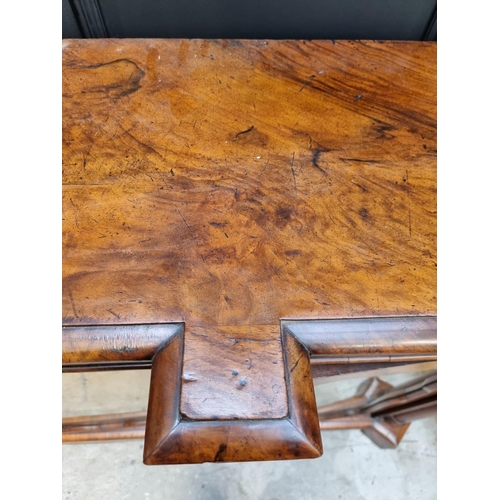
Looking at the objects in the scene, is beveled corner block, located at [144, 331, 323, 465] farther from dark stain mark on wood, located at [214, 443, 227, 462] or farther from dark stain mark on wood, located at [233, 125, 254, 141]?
dark stain mark on wood, located at [233, 125, 254, 141]

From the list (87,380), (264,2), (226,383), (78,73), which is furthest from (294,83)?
(87,380)

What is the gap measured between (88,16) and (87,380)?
31.6 inches

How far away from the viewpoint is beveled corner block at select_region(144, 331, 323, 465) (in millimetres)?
363

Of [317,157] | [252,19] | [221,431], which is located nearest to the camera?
[221,431]

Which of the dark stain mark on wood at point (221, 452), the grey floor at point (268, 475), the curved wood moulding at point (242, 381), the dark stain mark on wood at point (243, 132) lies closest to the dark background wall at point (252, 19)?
the dark stain mark on wood at point (243, 132)

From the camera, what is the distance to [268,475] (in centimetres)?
96

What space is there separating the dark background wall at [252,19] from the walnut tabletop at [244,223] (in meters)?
0.09

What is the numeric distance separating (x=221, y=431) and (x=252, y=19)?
561mm

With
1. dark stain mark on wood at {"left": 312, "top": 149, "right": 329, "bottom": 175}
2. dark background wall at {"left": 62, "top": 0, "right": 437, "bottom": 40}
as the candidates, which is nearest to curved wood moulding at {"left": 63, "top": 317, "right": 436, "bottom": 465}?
dark stain mark on wood at {"left": 312, "top": 149, "right": 329, "bottom": 175}

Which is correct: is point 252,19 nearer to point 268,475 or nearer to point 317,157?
point 317,157

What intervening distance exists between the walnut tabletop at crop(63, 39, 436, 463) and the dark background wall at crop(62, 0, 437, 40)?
0.30 ft

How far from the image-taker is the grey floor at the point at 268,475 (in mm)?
936

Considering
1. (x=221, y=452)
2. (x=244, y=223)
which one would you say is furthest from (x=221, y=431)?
(x=244, y=223)

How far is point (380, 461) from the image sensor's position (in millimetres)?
983
